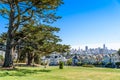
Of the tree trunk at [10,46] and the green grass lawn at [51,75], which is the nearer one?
the green grass lawn at [51,75]

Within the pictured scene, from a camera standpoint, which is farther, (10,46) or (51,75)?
(10,46)

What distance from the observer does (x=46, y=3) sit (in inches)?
1222

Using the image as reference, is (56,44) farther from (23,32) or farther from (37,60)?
(37,60)

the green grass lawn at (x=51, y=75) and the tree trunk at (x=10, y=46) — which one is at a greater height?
the tree trunk at (x=10, y=46)

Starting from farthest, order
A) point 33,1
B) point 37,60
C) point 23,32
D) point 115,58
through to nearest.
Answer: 1. point 115,58
2. point 37,60
3. point 23,32
4. point 33,1

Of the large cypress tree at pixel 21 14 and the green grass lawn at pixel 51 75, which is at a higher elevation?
the large cypress tree at pixel 21 14

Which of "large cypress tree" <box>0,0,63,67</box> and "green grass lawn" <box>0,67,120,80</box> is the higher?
"large cypress tree" <box>0,0,63,67</box>

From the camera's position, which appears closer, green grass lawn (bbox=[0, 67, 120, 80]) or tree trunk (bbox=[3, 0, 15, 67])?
green grass lawn (bbox=[0, 67, 120, 80])

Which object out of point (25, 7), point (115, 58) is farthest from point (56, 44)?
point (115, 58)

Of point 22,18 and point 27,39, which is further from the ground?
point 22,18

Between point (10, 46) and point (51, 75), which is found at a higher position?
point (10, 46)

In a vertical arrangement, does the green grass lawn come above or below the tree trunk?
below

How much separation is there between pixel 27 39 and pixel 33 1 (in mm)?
5048

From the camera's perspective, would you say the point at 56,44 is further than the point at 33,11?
Yes
